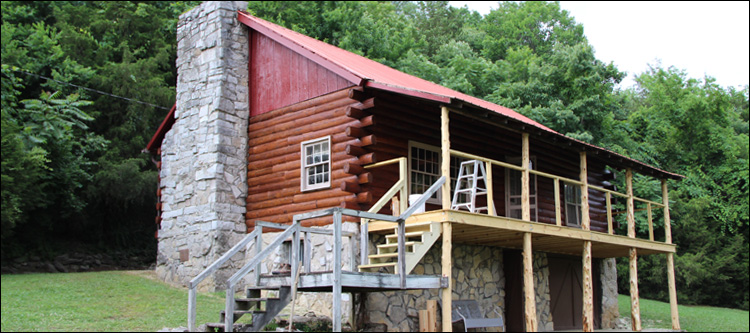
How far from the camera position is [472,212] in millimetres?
12766

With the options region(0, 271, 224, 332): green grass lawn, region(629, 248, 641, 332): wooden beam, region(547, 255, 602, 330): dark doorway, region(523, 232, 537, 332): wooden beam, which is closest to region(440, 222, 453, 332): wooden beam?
region(523, 232, 537, 332): wooden beam

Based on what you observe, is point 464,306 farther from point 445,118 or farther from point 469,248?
point 445,118

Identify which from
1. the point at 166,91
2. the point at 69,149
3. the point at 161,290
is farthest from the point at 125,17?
the point at 161,290

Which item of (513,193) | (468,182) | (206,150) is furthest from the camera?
(513,193)

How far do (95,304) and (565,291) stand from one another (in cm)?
1211

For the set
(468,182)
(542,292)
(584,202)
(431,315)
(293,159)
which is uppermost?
(293,159)

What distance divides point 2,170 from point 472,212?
1428cm

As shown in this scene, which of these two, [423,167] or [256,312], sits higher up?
[423,167]

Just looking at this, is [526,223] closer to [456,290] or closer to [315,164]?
[456,290]

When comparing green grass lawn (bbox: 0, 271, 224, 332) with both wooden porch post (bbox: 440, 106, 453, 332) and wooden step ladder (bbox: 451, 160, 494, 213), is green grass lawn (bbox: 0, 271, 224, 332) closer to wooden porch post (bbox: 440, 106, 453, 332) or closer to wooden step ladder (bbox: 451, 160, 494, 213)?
wooden porch post (bbox: 440, 106, 453, 332)

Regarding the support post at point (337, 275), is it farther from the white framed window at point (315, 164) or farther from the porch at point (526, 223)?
the white framed window at point (315, 164)

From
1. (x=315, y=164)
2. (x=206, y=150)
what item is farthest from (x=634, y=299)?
(x=206, y=150)

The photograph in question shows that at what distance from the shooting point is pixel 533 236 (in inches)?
584

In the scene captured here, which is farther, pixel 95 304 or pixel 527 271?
pixel 95 304
